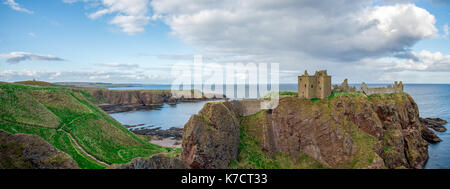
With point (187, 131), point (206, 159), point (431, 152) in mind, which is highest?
point (187, 131)

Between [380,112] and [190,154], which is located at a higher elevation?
[380,112]

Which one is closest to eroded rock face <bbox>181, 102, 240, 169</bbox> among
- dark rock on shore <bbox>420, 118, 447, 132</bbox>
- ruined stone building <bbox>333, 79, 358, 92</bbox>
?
ruined stone building <bbox>333, 79, 358, 92</bbox>

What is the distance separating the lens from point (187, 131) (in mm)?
30641

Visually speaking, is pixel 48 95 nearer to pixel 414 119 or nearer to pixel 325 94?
pixel 325 94

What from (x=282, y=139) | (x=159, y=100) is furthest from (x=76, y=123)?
(x=159, y=100)

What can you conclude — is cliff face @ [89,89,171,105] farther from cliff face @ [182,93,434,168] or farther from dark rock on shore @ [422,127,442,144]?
dark rock on shore @ [422,127,442,144]

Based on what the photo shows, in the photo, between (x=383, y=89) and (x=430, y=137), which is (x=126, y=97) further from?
(x=430, y=137)

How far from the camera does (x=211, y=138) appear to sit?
31.5 m

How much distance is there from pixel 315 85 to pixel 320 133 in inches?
372

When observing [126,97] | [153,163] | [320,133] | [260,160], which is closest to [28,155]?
[153,163]

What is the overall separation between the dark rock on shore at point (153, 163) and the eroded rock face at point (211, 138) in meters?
2.41

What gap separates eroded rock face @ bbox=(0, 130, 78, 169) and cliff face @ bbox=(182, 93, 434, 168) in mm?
14293

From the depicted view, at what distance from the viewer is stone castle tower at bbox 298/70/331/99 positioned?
131 feet

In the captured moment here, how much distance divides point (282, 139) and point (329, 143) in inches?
298
